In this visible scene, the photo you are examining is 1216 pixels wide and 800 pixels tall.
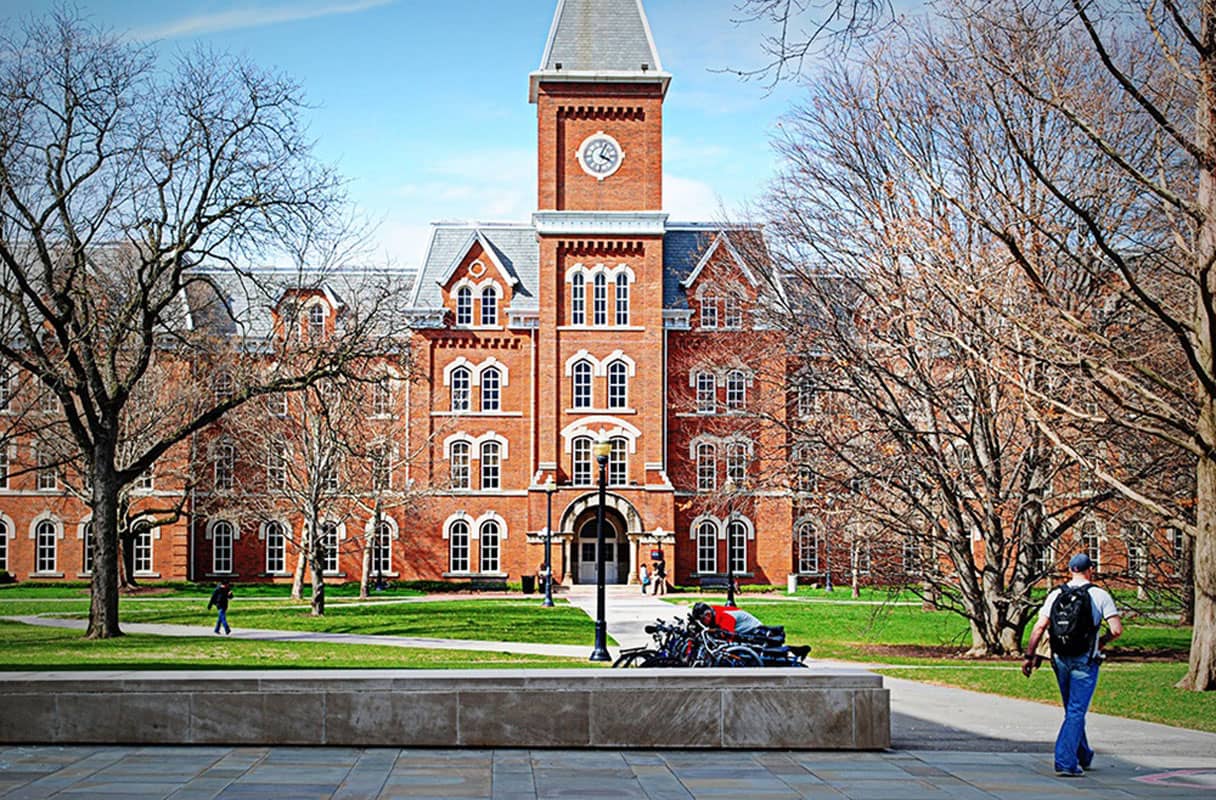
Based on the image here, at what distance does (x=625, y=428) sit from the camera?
5528cm

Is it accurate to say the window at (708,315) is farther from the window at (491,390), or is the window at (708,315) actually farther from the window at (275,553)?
the window at (275,553)

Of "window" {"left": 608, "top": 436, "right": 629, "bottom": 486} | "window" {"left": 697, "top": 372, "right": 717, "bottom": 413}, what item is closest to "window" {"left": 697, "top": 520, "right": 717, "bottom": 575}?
"window" {"left": 608, "top": 436, "right": 629, "bottom": 486}

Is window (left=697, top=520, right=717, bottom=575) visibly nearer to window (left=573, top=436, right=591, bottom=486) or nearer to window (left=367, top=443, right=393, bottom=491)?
window (left=573, top=436, right=591, bottom=486)

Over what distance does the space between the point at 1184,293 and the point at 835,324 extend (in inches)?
273

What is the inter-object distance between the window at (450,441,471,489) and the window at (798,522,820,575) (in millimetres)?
14738

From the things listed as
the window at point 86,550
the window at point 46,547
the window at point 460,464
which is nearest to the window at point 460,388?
the window at point 460,464

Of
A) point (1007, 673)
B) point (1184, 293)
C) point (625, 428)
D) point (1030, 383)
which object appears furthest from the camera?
point (625, 428)

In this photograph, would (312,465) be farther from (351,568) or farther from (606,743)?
(606,743)

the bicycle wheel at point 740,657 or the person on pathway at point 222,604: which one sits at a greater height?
the bicycle wheel at point 740,657

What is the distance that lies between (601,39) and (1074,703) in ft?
157

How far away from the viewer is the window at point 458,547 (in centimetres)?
5659

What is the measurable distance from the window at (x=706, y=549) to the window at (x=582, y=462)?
5.37 meters

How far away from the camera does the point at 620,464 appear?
181 feet

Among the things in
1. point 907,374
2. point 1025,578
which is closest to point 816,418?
point 907,374
